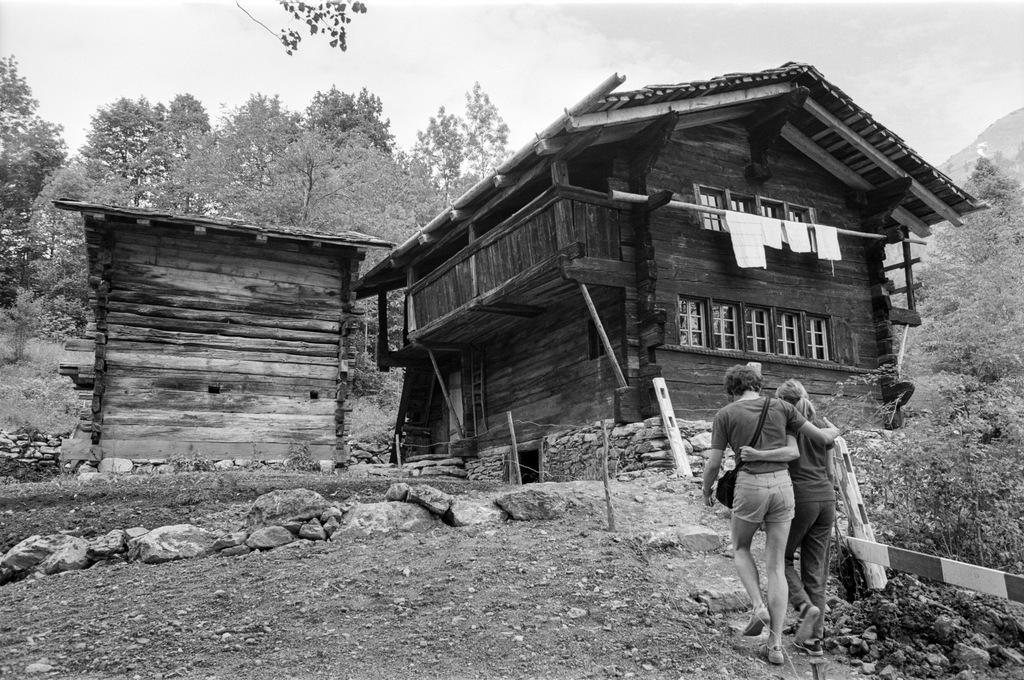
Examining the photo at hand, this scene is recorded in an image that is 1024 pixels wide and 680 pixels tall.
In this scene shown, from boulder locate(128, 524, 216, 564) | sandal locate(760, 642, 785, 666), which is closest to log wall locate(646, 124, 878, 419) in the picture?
boulder locate(128, 524, 216, 564)

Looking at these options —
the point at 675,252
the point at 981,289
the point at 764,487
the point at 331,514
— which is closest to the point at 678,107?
the point at 675,252

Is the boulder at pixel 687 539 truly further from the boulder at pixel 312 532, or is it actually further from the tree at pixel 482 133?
the tree at pixel 482 133

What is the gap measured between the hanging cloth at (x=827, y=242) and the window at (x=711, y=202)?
203 cm

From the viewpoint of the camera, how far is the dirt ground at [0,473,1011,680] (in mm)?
5570

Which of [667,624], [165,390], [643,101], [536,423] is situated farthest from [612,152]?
[667,624]

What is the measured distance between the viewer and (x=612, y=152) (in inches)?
611

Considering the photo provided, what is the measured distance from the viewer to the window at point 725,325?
1555 cm

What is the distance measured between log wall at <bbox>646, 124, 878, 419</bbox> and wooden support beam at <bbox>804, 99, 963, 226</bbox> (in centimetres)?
107

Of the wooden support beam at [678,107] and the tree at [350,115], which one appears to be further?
the tree at [350,115]

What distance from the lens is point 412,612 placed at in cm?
643

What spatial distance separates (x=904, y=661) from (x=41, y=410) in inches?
1107

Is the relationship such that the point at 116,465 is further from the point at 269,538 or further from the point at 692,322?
the point at 692,322

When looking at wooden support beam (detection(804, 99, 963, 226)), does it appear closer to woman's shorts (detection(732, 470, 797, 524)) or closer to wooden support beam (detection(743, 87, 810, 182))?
wooden support beam (detection(743, 87, 810, 182))

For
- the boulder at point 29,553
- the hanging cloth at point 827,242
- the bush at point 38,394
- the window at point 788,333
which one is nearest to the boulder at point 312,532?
the boulder at point 29,553
